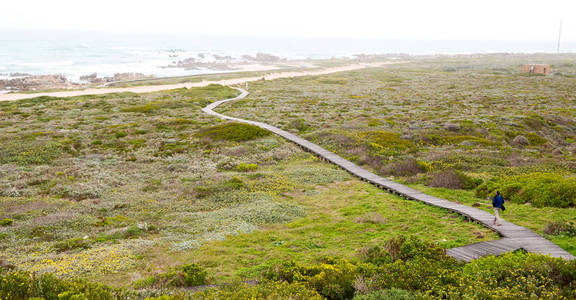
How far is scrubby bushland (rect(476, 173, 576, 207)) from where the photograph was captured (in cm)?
1633

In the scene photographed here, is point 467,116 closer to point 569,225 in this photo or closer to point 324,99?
point 324,99

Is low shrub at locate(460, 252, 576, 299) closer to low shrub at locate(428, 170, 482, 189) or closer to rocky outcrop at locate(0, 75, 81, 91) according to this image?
low shrub at locate(428, 170, 482, 189)

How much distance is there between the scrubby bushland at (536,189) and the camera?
16.3 metres

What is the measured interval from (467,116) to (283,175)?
2883 centimetres

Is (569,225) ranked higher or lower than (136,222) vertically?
higher

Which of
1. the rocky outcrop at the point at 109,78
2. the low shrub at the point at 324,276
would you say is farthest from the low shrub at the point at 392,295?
the rocky outcrop at the point at 109,78

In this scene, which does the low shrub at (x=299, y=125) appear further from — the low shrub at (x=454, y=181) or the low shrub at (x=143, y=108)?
the low shrub at (x=143, y=108)

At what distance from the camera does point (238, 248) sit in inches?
544

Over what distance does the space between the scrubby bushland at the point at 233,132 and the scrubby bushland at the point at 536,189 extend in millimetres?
20734

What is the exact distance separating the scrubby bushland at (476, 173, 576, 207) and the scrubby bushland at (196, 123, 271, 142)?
20.7m

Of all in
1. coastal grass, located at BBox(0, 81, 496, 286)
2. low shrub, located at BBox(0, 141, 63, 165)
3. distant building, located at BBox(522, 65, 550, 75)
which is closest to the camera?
coastal grass, located at BBox(0, 81, 496, 286)

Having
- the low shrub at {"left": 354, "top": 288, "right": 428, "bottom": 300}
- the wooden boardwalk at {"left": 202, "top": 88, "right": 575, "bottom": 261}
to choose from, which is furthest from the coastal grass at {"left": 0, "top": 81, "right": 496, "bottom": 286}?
the low shrub at {"left": 354, "top": 288, "right": 428, "bottom": 300}

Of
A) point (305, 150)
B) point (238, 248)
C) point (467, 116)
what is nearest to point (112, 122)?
point (305, 150)

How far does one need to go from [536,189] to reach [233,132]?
81.5ft
